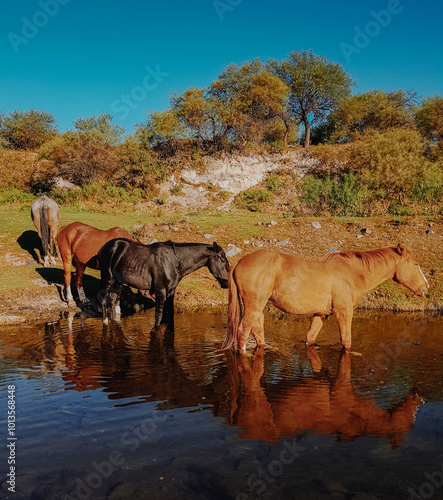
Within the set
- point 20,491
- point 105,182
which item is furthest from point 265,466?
point 105,182

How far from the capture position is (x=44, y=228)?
1326 cm

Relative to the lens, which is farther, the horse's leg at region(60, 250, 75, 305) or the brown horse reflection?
the horse's leg at region(60, 250, 75, 305)

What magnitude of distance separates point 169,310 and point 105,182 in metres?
25.5

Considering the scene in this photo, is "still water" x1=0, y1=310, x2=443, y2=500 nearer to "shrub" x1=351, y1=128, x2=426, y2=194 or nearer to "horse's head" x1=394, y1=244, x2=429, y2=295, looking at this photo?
"horse's head" x1=394, y1=244, x2=429, y2=295

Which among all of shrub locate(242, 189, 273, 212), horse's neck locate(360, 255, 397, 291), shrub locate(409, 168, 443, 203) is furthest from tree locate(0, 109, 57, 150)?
horse's neck locate(360, 255, 397, 291)

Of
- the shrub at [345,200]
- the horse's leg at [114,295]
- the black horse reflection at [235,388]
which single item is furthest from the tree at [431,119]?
the black horse reflection at [235,388]

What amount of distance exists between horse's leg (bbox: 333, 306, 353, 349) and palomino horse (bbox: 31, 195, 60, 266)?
10.2 metres

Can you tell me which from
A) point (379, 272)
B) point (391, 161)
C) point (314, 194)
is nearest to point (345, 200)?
point (314, 194)

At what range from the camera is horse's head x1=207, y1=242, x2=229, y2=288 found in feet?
28.2

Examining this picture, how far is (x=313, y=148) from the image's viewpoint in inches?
1494

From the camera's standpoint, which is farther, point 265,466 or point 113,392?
point 113,392

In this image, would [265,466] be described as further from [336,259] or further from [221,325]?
[221,325]

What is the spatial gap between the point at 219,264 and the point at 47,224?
7698 millimetres

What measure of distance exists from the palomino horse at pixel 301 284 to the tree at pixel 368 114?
1489 inches
